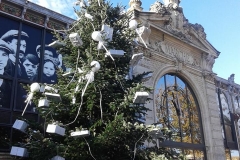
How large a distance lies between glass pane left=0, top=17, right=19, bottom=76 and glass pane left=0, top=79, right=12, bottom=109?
0.30 meters

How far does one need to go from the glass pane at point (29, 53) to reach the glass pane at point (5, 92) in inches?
20.5

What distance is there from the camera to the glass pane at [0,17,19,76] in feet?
28.6

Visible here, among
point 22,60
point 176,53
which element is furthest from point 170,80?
point 22,60

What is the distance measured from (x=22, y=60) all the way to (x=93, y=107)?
377cm

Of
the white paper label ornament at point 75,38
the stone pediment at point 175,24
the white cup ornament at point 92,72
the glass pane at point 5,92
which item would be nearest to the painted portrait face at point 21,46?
the glass pane at point 5,92

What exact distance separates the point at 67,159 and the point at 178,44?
9.66 meters

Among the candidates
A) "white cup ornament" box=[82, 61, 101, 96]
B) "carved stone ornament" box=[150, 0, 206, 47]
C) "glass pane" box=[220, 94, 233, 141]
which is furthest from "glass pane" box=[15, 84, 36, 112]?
"glass pane" box=[220, 94, 233, 141]

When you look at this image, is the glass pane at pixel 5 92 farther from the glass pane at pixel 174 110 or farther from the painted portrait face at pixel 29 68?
the glass pane at pixel 174 110

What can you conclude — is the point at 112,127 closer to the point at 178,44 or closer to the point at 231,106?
the point at 178,44

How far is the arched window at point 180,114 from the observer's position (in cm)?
1220

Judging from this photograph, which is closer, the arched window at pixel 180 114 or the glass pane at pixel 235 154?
the arched window at pixel 180 114

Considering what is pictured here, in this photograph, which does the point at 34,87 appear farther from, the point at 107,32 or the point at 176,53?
the point at 176,53

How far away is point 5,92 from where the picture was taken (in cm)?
843

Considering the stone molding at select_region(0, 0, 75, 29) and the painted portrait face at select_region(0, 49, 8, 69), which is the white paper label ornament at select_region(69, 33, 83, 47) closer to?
the stone molding at select_region(0, 0, 75, 29)
